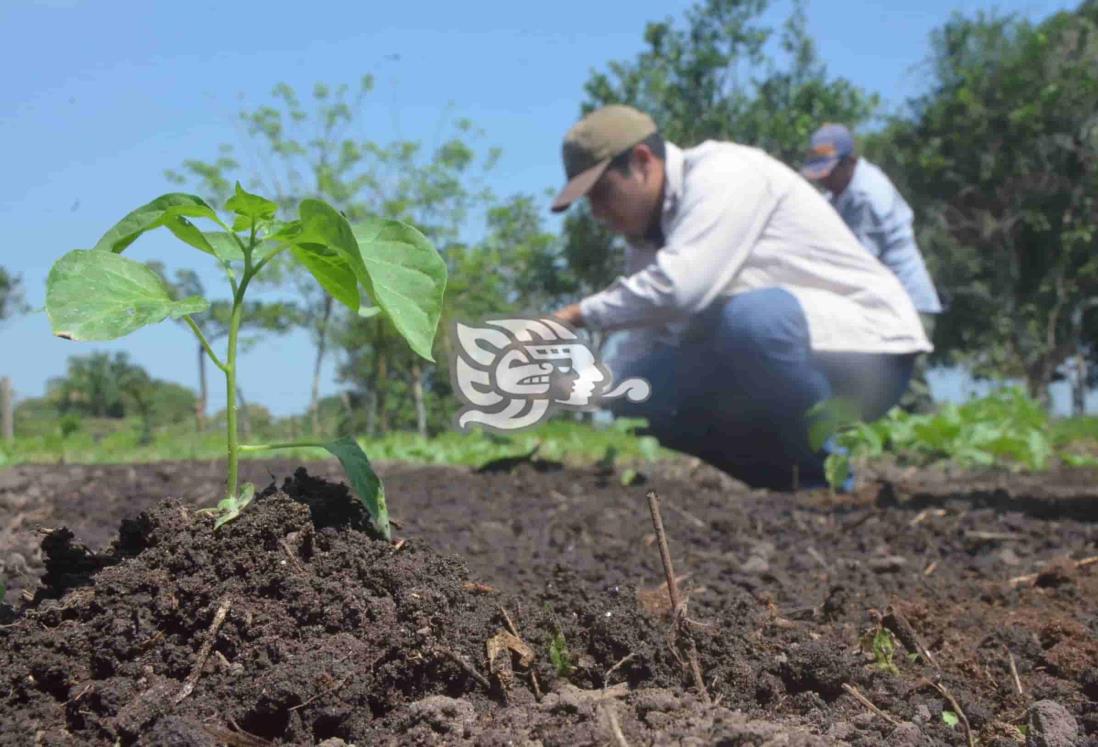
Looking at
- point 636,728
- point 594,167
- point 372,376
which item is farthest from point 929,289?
point 372,376

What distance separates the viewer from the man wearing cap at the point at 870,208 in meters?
6.53

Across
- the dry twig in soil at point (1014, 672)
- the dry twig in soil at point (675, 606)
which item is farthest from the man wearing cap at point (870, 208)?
the dry twig in soil at point (675, 606)

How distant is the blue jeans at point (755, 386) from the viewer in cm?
496

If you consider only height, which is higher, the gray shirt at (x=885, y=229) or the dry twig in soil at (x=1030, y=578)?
the gray shirt at (x=885, y=229)

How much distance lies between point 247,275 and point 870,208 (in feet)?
18.6

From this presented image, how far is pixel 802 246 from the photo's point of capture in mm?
4941

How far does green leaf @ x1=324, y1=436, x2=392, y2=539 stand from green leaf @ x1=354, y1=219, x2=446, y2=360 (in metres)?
0.29

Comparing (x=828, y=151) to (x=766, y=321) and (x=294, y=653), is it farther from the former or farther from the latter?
(x=294, y=653)

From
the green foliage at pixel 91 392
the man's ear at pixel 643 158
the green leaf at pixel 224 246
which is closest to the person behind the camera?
the green leaf at pixel 224 246

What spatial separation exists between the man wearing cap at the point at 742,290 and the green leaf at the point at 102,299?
3.17 m

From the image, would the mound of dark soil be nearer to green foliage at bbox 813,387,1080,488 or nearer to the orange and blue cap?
green foliage at bbox 813,387,1080,488

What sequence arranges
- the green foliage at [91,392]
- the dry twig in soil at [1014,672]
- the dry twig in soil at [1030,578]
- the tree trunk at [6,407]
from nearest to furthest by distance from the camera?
the dry twig in soil at [1014,672], the dry twig in soil at [1030,578], the tree trunk at [6,407], the green foliage at [91,392]

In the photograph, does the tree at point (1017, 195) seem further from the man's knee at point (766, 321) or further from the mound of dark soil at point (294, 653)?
the mound of dark soil at point (294, 653)

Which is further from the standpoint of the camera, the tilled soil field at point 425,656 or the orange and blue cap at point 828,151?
the orange and blue cap at point 828,151
